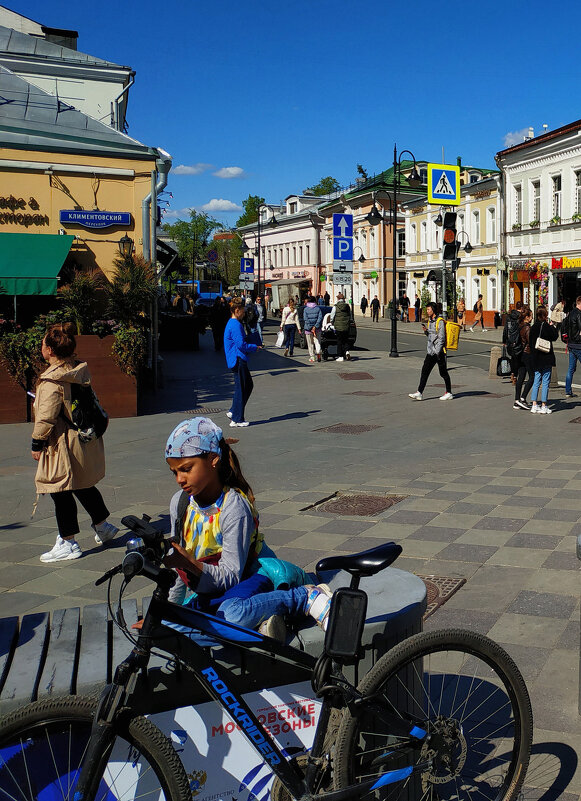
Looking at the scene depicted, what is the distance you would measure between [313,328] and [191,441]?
70.1 feet

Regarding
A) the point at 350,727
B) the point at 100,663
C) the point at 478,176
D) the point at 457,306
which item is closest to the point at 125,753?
the point at 100,663

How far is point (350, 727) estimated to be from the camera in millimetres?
2576

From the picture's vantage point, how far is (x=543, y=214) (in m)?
41.1

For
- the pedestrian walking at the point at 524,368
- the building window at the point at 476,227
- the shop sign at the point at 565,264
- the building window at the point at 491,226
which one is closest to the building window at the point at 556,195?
the shop sign at the point at 565,264

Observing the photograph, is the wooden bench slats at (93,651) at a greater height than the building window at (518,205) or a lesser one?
lesser

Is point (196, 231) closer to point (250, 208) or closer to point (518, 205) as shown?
A: point (250, 208)

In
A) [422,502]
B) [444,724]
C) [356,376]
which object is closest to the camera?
[444,724]

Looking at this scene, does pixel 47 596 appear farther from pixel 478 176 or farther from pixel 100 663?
pixel 478 176

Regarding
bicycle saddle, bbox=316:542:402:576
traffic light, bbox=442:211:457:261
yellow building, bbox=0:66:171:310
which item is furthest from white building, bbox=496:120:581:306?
bicycle saddle, bbox=316:542:402:576

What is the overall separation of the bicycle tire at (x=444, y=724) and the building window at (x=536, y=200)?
41379 millimetres

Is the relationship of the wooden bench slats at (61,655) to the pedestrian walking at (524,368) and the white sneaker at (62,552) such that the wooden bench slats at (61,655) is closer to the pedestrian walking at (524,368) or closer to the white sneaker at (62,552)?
the white sneaker at (62,552)

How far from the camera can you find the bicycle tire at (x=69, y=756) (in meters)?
2.25

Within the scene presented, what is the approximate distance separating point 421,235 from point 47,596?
184 feet

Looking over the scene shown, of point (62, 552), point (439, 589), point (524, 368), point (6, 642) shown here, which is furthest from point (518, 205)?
point (6, 642)
